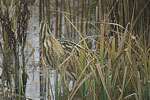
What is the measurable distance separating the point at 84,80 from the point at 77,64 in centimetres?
37

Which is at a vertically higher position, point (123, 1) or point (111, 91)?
point (123, 1)

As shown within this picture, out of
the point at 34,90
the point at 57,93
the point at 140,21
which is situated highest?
the point at 140,21

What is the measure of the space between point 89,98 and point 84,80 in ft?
0.77

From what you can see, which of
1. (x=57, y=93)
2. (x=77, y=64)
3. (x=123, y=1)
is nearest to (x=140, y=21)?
(x=123, y=1)

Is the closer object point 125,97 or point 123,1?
point 125,97

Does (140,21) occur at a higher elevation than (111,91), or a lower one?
higher

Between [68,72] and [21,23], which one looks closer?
[21,23]

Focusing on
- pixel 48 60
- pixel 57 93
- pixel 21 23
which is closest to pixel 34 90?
pixel 48 60

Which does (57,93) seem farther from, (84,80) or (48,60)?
(48,60)

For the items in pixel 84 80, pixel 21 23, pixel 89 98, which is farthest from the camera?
pixel 21 23

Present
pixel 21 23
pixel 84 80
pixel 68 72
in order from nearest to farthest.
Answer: pixel 84 80 → pixel 21 23 → pixel 68 72

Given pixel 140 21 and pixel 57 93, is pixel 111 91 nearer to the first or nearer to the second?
pixel 57 93

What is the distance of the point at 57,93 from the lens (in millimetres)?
2725

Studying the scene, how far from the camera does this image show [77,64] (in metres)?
2.85
